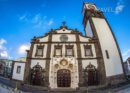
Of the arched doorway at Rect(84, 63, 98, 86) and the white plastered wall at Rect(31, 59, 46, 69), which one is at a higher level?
Answer: the white plastered wall at Rect(31, 59, 46, 69)

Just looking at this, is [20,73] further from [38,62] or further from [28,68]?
[38,62]

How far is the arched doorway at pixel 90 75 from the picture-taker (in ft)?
69.7

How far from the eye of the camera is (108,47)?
971 inches

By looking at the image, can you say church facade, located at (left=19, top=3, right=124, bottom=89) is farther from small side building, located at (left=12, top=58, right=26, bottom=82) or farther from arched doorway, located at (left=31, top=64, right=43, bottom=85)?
small side building, located at (left=12, top=58, right=26, bottom=82)

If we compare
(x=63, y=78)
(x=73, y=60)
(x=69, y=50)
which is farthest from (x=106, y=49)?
(x=63, y=78)

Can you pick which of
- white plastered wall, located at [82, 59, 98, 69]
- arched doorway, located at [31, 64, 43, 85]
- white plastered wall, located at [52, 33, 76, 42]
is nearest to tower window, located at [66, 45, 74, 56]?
white plastered wall, located at [52, 33, 76, 42]

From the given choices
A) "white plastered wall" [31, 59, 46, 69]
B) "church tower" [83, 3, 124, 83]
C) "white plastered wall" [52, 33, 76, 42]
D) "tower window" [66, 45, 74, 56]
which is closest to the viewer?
"church tower" [83, 3, 124, 83]

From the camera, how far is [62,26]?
26859mm

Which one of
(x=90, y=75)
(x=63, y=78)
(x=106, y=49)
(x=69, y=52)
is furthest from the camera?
(x=106, y=49)

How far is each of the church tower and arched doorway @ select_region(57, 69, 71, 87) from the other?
5341mm

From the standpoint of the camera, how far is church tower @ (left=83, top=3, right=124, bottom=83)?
880 inches

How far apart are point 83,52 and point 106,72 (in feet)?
16.5

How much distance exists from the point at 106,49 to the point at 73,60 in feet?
21.5

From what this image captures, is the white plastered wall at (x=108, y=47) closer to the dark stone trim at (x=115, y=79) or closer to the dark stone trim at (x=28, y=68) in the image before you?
the dark stone trim at (x=115, y=79)
